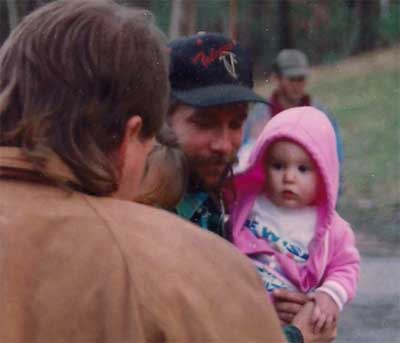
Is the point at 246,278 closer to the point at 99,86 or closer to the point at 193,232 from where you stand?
the point at 193,232

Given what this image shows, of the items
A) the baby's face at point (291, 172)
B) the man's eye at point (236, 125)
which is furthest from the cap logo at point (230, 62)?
the baby's face at point (291, 172)

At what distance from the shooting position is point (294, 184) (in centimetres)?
245

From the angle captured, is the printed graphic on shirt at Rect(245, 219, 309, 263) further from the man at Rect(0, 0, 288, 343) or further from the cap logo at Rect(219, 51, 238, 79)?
the man at Rect(0, 0, 288, 343)

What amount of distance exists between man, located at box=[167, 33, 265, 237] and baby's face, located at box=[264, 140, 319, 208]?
151mm

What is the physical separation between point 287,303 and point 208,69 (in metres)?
0.59

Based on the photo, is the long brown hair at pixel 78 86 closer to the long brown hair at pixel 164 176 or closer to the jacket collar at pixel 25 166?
the jacket collar at pixel 25 166

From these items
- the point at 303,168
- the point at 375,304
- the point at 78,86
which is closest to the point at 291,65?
the point at 375,304

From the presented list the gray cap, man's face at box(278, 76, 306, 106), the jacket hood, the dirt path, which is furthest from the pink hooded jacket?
the gray cap

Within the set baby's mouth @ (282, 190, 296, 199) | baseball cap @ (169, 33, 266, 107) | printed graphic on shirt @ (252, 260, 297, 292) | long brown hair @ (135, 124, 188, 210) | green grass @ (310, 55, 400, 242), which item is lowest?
green grass @ (310, 55, 400, 242)

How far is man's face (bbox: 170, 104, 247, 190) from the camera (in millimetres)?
2311

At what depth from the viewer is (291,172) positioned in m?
2.46

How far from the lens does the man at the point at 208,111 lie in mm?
2311

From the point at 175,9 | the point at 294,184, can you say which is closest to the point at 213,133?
the point at 294,184

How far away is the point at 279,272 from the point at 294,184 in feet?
0.72
